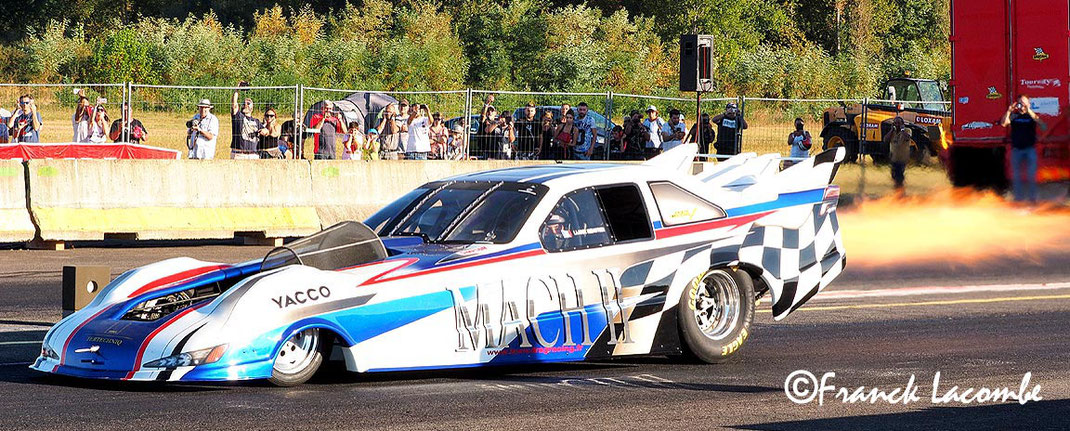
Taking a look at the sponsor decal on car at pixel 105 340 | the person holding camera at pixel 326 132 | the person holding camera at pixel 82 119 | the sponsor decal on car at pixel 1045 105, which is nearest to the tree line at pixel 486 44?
the sponsor decal on car at pixel 1045 105

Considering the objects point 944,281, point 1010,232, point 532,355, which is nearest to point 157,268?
point 532,355

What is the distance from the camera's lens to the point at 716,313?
30.4 feet

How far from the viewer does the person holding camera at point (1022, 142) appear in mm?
19828

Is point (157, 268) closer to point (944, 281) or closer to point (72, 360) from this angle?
point (72, 360)

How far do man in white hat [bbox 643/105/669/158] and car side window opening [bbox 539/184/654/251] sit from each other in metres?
15.0

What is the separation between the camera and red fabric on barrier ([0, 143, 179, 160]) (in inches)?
792

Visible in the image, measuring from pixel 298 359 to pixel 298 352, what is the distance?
1.6 inches

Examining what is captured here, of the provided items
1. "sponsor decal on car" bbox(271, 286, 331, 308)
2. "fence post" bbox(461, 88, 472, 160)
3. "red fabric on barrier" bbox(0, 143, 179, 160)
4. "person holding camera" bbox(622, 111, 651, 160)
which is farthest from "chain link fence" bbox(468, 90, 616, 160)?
"sponsor decal on car" bbox(271, 286, 331, 308)

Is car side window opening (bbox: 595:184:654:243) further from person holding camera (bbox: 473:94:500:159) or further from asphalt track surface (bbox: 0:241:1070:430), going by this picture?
→ person holding camera (bbox: 473:94:500:159)

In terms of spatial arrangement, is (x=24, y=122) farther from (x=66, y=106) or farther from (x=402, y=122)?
(x=402, y=122)

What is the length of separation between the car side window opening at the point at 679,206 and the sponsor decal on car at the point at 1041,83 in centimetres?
1298

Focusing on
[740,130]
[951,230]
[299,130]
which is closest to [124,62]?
[299,130]

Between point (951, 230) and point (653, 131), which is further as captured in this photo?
point (653, 131)

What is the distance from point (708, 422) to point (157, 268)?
349cm
